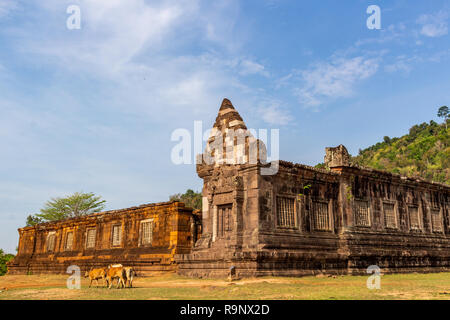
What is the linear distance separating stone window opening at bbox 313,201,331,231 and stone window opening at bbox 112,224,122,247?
39.7ft

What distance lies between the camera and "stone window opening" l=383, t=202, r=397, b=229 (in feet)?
71.7

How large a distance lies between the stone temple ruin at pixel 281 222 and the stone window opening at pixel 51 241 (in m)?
6.09

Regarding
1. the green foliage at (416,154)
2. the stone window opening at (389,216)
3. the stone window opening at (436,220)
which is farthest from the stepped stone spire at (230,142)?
the green foliage at (416,154)

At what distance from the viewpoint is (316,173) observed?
19391 millimetres

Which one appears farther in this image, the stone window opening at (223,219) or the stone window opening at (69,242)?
the stone window opening at (69,242)

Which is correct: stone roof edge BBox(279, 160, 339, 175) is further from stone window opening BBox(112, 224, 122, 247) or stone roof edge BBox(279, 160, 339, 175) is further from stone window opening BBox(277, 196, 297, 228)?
stone window opening BBox(112, 224, 122, 247)

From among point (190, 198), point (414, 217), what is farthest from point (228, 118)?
point (190, 198)

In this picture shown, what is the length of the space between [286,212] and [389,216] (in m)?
7.50

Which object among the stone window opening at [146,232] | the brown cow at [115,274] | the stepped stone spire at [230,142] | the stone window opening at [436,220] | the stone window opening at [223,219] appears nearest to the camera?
the brown cow at [115,274]

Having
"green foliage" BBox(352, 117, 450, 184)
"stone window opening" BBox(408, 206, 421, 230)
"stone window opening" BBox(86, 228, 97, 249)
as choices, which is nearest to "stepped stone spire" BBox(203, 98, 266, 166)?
"stone window opening" BBox(408, 206, 421, 230)

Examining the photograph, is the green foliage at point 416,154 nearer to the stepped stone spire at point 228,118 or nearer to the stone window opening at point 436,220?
the stone window opening at point 436,220

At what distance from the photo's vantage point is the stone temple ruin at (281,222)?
17.0m
